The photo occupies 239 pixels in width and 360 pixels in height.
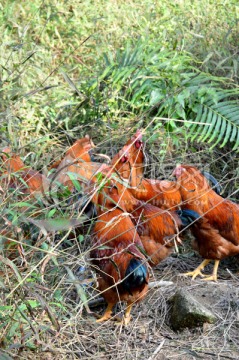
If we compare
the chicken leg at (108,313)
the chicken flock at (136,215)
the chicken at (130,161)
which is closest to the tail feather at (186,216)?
the chicken flock at (136,215)

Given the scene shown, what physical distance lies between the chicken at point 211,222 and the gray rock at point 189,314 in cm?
77

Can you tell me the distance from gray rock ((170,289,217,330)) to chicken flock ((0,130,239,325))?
245mm

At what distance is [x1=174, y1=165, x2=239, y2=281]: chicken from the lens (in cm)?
485

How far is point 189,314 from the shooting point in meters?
4.12

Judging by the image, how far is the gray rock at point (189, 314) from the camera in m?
4.13

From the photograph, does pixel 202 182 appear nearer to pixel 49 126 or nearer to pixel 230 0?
pixel 49 126

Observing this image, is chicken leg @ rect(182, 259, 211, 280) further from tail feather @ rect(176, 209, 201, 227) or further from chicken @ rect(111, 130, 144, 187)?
chicken @ rect(111, 130, 144, 187)

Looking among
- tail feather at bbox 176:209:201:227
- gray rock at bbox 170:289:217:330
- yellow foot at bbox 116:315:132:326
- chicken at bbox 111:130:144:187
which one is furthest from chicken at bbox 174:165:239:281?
yellow foot at bbox 116:315:132:326

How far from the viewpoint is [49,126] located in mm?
5750

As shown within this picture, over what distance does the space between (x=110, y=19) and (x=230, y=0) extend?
1.45 m

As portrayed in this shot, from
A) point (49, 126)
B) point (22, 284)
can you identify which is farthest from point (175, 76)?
point (22, 284)

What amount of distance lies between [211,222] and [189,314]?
99 cm

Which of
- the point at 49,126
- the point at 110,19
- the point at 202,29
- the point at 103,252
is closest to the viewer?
the point at 103,252

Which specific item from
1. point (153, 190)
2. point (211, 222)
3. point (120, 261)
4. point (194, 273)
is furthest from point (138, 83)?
point (120, 261)
